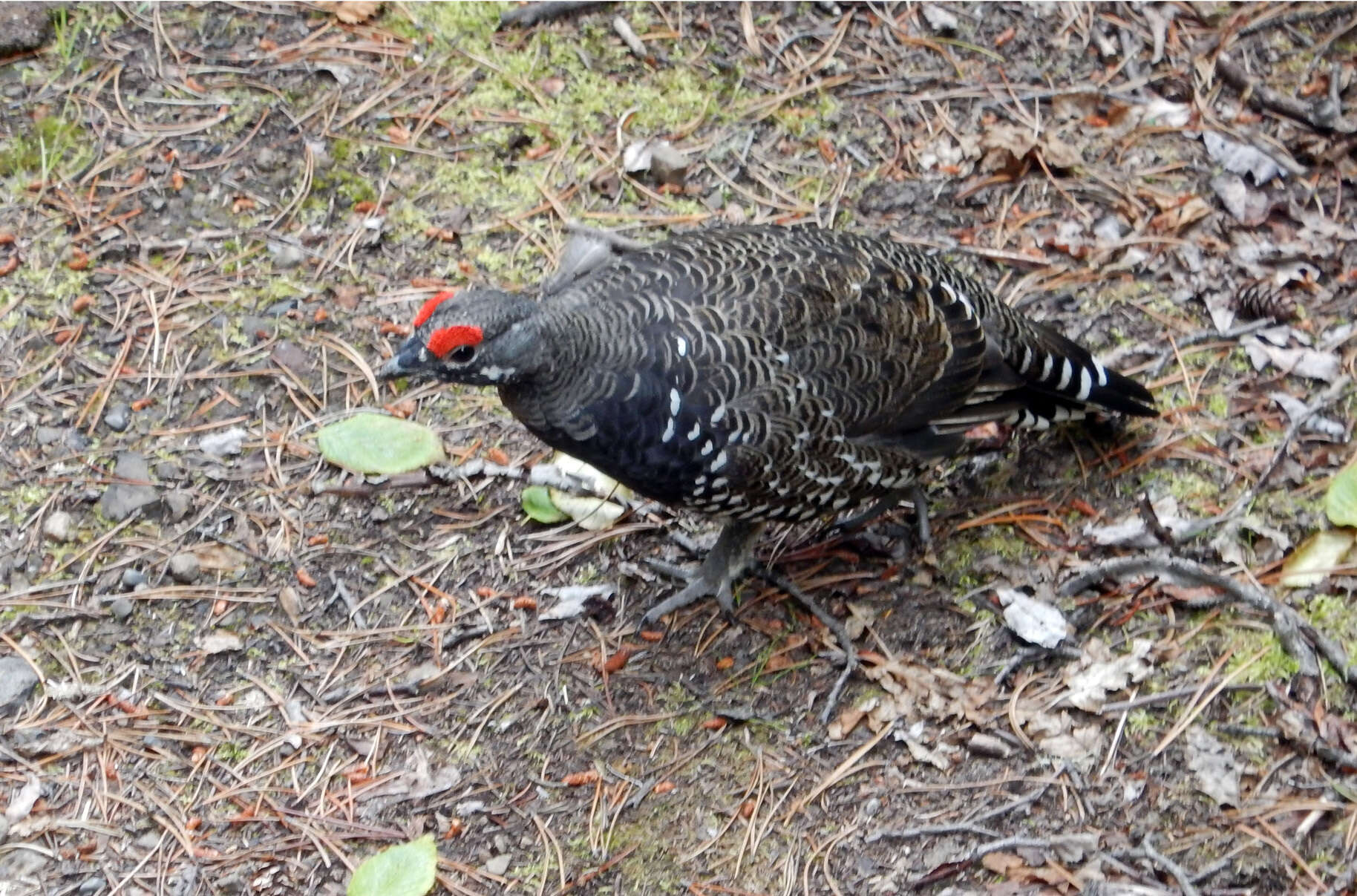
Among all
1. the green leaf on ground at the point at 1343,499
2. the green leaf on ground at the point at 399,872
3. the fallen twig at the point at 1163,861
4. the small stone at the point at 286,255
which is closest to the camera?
the fallen twig at the point at 1163,861

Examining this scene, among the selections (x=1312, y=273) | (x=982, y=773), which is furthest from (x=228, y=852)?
(x=1312, y=273)

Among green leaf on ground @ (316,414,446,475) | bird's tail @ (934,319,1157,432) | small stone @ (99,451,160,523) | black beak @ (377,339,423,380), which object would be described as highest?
black beak @ (377,339,423,380)

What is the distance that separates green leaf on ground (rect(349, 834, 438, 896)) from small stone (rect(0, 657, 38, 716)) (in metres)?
1.36

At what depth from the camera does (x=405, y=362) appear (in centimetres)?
391

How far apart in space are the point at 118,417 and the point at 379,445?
1.08 m

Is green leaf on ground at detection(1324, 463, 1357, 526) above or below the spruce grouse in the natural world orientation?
below

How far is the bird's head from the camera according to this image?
3.87 metres

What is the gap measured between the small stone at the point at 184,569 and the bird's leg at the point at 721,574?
1643mm

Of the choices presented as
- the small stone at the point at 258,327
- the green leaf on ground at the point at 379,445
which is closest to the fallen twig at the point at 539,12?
the small stone at the point at 258,327

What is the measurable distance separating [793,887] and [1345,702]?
1818 mm

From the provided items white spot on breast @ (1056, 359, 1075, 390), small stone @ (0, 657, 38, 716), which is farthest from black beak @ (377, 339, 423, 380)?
white spot on breast @ (1056, 359, 1075, 390)

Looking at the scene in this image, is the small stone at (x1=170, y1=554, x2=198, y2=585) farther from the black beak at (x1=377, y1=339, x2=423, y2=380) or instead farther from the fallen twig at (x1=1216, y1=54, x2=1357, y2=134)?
the fallen twig at (x1=1216, y1=54, x2=1357, y2=134)

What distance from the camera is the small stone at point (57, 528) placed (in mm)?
4586

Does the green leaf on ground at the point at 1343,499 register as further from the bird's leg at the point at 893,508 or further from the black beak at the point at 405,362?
the black beak at the point at 405,362
